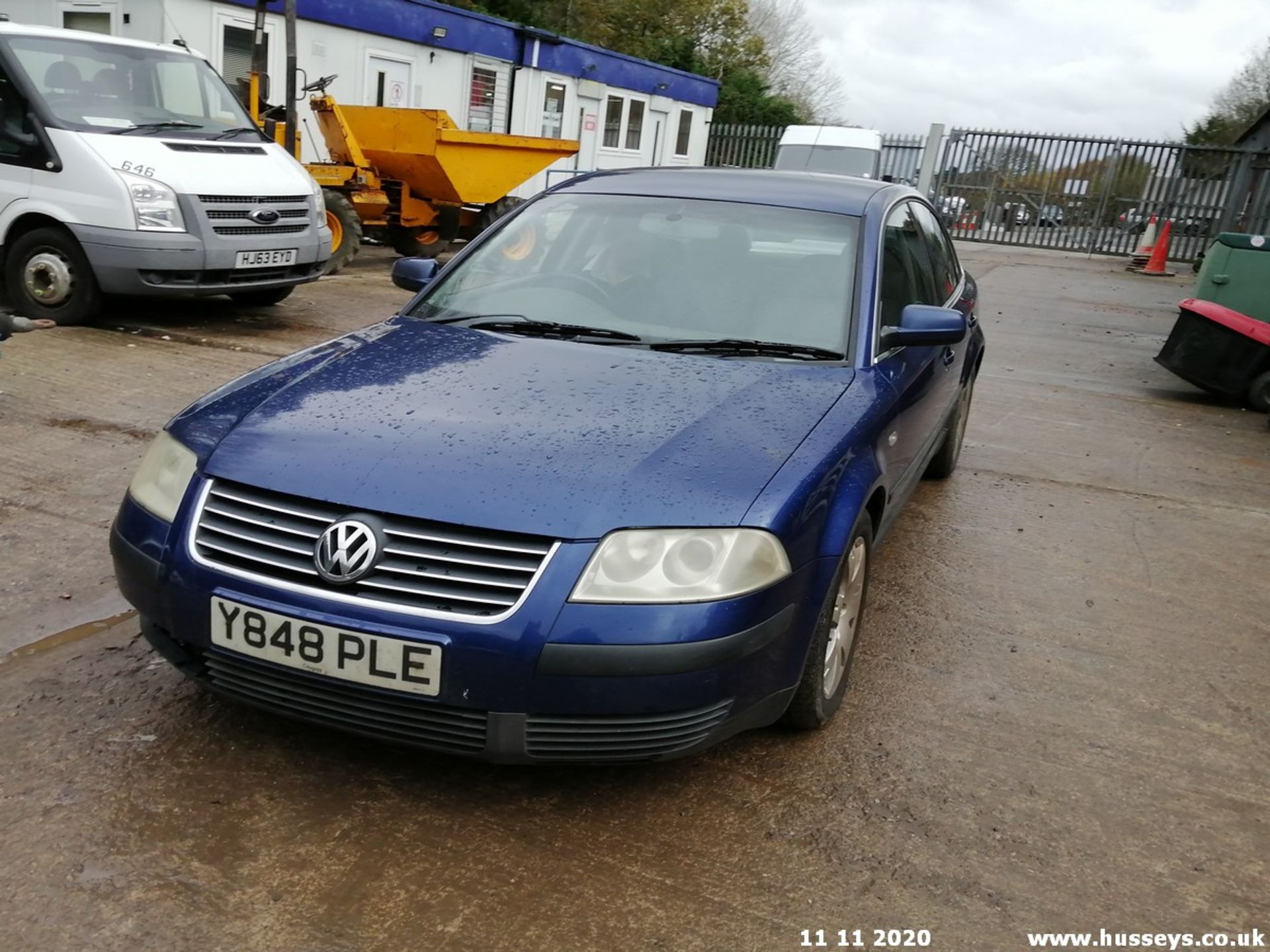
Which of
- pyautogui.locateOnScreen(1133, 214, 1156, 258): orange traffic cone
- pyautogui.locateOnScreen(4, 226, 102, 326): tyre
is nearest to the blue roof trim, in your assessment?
pyautogui.locateOnScreen(4, 226, 102, 326): tyre

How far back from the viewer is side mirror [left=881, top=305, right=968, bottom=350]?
3705mm

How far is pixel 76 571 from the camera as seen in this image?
12.9ft

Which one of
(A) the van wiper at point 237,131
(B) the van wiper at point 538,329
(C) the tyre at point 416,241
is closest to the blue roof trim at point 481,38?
(C) the tyre at point 416,241

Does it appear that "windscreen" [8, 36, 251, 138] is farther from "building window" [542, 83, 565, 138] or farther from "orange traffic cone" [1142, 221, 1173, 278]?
"orange traffic cone" [1142, 221, 1173, 278]

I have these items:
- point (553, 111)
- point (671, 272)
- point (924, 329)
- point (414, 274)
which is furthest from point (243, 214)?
point (553, 111)

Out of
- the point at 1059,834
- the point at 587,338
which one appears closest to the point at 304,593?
the point at 587,338

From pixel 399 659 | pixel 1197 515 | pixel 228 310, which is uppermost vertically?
pixel 399 659

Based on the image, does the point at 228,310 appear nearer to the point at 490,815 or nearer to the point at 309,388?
the point at 309,388

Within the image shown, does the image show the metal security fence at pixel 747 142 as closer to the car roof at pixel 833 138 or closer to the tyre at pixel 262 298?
the car roof at pixel 833 138

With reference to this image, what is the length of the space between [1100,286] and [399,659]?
61.9ft

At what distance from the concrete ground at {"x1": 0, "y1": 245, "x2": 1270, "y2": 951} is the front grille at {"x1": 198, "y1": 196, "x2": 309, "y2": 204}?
3.79 meters

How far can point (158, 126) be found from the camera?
848cm

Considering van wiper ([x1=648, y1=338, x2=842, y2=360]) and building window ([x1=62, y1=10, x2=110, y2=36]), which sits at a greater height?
building window ([x1=62, y1=10, x2=110, y2=36])

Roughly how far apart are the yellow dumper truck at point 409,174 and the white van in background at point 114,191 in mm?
3556
